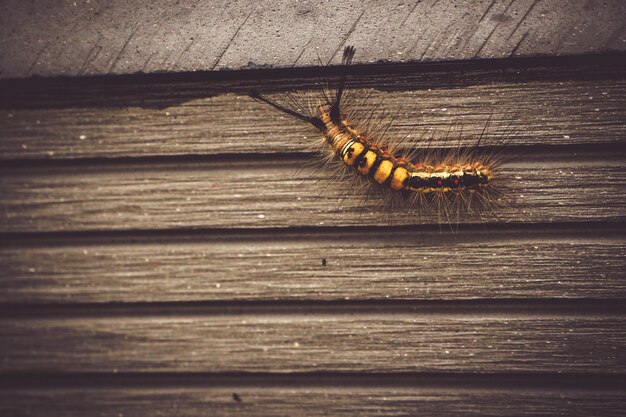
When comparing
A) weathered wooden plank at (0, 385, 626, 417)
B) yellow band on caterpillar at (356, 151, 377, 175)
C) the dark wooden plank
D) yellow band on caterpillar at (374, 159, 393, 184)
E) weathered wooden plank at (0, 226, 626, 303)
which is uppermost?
yellow band on caterpillar at (356, 151, 377, 175)

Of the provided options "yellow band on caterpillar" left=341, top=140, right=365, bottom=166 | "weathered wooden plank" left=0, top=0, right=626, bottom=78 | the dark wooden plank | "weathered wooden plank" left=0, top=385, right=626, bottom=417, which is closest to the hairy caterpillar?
"yellow band on caterpillar" left=341, top=140, right=365, bottom=166

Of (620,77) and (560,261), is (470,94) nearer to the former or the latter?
(620,77)

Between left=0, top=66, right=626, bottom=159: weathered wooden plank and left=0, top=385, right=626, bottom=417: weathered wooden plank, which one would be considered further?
left=0, top=385, right=626, bottom=417: weathered wooden plank

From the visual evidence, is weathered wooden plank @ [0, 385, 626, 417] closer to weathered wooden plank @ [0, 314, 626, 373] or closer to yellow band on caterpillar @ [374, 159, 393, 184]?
weathered wooden plank @ [0, 314, 626, 373]

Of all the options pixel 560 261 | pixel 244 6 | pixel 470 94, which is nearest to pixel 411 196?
pixel 470 94

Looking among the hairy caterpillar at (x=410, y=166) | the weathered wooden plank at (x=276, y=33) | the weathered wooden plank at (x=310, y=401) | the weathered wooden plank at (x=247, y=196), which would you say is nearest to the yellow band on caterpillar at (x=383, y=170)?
the hairy caterpillar at (x=410, y=166)

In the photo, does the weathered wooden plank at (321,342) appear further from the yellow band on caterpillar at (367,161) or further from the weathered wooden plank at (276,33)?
the weathered wooden plank at (276,33)

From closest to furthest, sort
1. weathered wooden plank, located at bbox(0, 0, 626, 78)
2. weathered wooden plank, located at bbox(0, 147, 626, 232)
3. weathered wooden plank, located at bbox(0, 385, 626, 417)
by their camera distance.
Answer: weathered wooden plank, located at bbox(0, 0, 626, 78) < weathered wooden plank, located at bbox(0, 147, 626, 232) < weathered wooden plank, located at bbox(0, 385, 626, 417)

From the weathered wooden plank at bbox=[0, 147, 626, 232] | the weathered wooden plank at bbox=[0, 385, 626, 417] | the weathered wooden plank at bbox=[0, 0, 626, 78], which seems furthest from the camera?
the weathered wooden plank at bbox=[0, 385, 626, 417]
